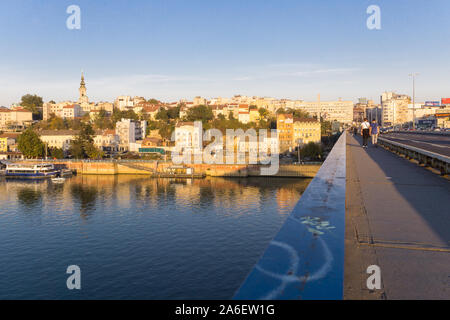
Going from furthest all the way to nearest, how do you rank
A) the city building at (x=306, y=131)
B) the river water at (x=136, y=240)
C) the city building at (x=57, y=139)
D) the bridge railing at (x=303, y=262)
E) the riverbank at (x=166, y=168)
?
the city building at (x=306, y=131)
the city building at (x=57, y=139)
the riverbank at (x=166, y=168)
the river water at (x=136, y=240)
the bridge railing at (x=303, y=262)

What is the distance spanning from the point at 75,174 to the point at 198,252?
1648 inches

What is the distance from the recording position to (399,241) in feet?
8.13

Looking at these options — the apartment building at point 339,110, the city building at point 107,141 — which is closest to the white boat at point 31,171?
the city building at point 107,141

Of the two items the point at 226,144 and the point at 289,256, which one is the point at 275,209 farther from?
the point at 226,144

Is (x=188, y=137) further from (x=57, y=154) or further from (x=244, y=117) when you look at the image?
(x=244, y=117)

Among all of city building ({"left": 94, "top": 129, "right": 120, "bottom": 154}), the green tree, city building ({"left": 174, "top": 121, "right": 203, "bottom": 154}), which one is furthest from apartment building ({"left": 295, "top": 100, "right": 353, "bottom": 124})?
the green tree

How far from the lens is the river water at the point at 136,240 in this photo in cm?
1440

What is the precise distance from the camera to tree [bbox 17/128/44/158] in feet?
200

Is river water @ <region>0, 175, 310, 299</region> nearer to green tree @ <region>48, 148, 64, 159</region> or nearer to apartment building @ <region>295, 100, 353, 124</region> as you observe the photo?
green tree @ <region>48, 148, 64, 159</region>

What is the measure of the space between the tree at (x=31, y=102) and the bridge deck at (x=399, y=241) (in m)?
120

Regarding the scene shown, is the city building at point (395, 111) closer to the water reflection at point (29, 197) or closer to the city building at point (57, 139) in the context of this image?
the city building at point (57, 139)

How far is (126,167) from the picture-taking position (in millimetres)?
54062

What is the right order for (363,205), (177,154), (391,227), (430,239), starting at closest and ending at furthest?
(430,239), (391,227), (363,205), (177,154)

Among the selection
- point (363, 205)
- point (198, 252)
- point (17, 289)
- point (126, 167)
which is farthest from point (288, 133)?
point (363, 205)
